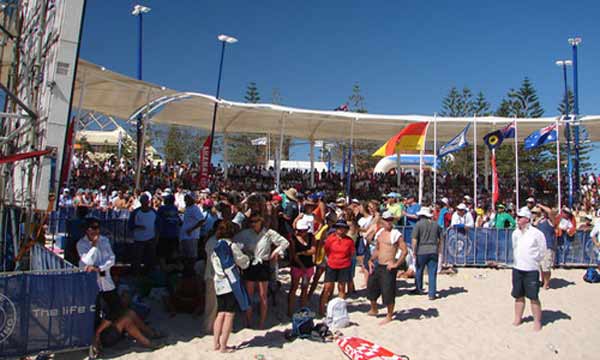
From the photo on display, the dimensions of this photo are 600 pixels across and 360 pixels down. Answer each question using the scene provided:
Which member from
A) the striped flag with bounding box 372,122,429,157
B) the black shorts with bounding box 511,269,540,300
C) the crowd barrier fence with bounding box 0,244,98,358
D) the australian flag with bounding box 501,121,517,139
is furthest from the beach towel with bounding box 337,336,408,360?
the australian flag with bounding box 501,121,517,139

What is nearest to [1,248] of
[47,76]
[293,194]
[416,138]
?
[47,76]

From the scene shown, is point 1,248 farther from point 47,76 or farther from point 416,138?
point 416,138

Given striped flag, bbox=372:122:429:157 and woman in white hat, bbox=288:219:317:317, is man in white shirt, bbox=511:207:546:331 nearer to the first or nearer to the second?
woman in white hat, bbox=288:219:317:317

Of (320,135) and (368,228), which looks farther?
(320,135)

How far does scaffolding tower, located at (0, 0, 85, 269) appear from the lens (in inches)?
232

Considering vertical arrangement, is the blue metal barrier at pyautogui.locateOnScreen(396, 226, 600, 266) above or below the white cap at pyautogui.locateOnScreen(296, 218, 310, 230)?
below

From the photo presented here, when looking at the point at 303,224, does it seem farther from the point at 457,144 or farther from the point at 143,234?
the point at 457,144

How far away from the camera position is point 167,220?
9469 mm

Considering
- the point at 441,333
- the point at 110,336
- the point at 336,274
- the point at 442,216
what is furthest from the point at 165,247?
the point at 442,216

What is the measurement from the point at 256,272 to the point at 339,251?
1.35 meters

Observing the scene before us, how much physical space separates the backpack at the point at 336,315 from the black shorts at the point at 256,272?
1.11m

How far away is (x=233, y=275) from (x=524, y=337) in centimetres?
431

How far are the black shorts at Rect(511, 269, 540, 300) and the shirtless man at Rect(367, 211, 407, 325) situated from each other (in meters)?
1.74

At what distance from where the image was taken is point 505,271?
455 inches
